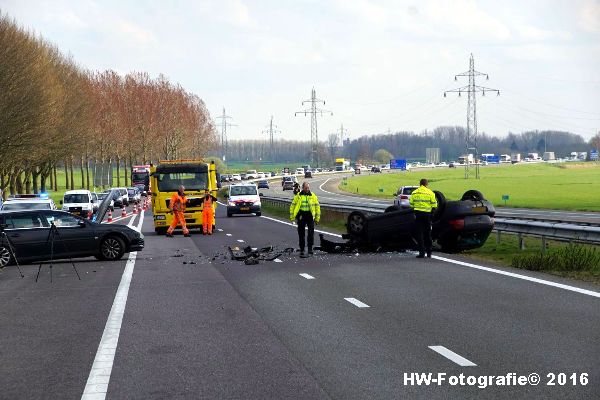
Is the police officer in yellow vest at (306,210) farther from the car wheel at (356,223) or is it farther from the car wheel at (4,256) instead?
the car wheel at (4,256)

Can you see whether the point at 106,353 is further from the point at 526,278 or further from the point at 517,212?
the point at 517,212

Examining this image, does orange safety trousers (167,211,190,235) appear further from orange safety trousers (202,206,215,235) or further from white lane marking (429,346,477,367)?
white lane marking (429,346,477,367)

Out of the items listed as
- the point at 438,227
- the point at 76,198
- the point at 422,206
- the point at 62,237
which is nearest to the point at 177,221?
the point at 62,237

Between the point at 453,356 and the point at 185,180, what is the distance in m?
26.9

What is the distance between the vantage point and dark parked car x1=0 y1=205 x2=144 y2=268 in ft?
71.1

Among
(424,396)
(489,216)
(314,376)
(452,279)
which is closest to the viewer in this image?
(424,396)

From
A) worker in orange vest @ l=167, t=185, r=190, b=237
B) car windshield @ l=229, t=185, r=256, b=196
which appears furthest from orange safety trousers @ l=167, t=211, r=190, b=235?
car windshield @ l=229, t=185, r=256, b=196

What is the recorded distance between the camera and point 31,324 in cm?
1212

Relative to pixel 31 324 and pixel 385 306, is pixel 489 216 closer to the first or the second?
pixel 385 306

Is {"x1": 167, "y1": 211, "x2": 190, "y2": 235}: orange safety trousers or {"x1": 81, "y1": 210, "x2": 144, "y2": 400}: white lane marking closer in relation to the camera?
{"x1": 81, "y1": 210, "x2": 144, "y2": 400}: white lane marking

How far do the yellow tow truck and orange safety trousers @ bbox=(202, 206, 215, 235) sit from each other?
0.40 meters

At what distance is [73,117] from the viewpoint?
265 ft

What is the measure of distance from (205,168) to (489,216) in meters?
16.0

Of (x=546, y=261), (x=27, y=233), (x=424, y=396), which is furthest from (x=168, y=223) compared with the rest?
(x=424, y=396)
